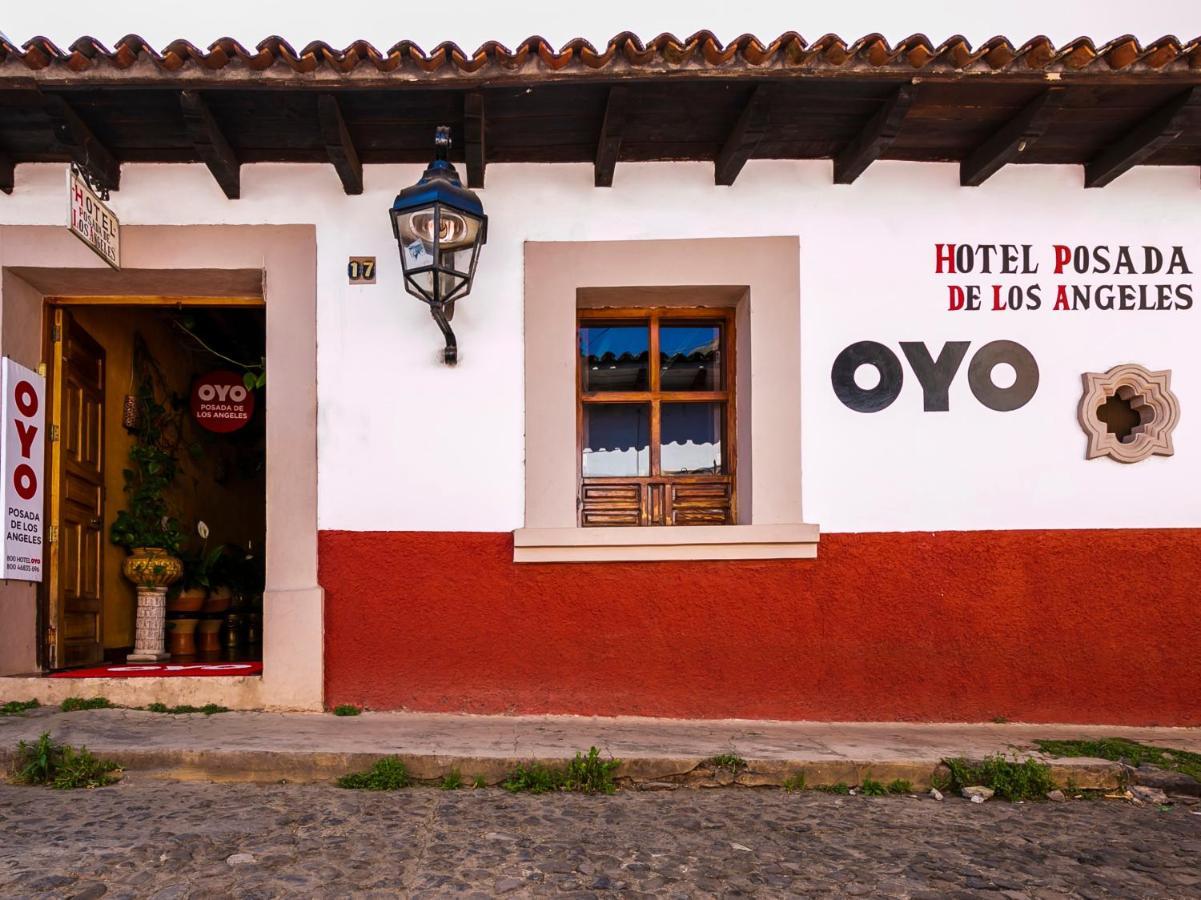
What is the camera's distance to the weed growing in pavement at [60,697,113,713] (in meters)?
5.67

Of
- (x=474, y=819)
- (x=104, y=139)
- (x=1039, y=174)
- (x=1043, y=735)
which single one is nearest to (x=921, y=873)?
(x=474, y=819)

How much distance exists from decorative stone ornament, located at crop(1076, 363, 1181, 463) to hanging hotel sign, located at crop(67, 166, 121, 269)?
5486 mm

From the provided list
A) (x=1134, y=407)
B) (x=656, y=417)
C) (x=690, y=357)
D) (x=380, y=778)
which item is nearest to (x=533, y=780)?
(x=380, y=778)

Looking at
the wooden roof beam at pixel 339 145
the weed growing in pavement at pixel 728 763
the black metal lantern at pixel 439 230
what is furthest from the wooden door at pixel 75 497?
the weed growing in pavement at pixel 728 763

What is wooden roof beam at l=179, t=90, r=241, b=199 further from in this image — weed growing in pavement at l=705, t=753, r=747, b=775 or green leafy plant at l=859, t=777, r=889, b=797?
green leafy plant at l=859, t=777, r=889, b=797

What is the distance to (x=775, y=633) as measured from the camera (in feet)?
19.0

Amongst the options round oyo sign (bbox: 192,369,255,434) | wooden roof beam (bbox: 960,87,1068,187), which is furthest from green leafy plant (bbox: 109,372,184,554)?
wooden roof beam (bbox: 960,87,1068,187)

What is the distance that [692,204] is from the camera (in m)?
6.08

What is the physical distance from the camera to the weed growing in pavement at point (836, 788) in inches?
186

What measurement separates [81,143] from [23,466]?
188 centimetres

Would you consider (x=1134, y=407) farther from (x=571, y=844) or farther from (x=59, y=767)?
(x=59, y=767)

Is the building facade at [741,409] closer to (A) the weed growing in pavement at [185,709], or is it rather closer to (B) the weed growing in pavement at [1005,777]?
(A) the weed growing in pavement at [185,709]

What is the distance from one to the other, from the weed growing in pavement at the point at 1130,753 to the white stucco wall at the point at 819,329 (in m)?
1.25

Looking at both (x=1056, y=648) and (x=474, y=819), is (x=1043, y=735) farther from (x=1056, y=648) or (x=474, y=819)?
(x=474, y=819)
